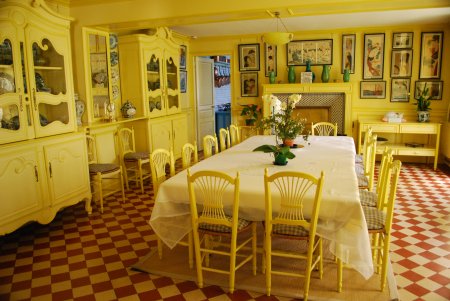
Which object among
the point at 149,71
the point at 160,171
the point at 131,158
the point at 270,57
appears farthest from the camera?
the point at 270,57

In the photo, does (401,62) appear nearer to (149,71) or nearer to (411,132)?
(411,132)

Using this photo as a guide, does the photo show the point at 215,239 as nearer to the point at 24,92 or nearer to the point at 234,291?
the point at 234,291

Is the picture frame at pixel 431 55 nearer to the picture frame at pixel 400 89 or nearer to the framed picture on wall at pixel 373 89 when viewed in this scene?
the picture frame at pixel 400 89

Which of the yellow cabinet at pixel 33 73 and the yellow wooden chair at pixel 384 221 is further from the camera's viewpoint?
the yellow cabinet at pixel 33 73

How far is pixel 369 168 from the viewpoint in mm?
4027

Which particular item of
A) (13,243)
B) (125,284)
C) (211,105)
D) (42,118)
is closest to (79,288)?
(125,284)

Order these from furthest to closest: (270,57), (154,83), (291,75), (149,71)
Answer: (270,57)
(291,75)
(154,83)
(149,71)

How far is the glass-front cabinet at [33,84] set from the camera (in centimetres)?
332

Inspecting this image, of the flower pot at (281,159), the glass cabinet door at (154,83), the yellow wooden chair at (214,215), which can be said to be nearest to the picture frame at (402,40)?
the glass cabinet door at (154,83)

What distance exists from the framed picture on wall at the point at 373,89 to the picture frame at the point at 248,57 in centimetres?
202

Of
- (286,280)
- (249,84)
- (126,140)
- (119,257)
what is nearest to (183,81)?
(249,84)

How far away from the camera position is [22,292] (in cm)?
275

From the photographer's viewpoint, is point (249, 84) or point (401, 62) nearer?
point (401, 62)

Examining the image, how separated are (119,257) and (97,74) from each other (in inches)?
106
